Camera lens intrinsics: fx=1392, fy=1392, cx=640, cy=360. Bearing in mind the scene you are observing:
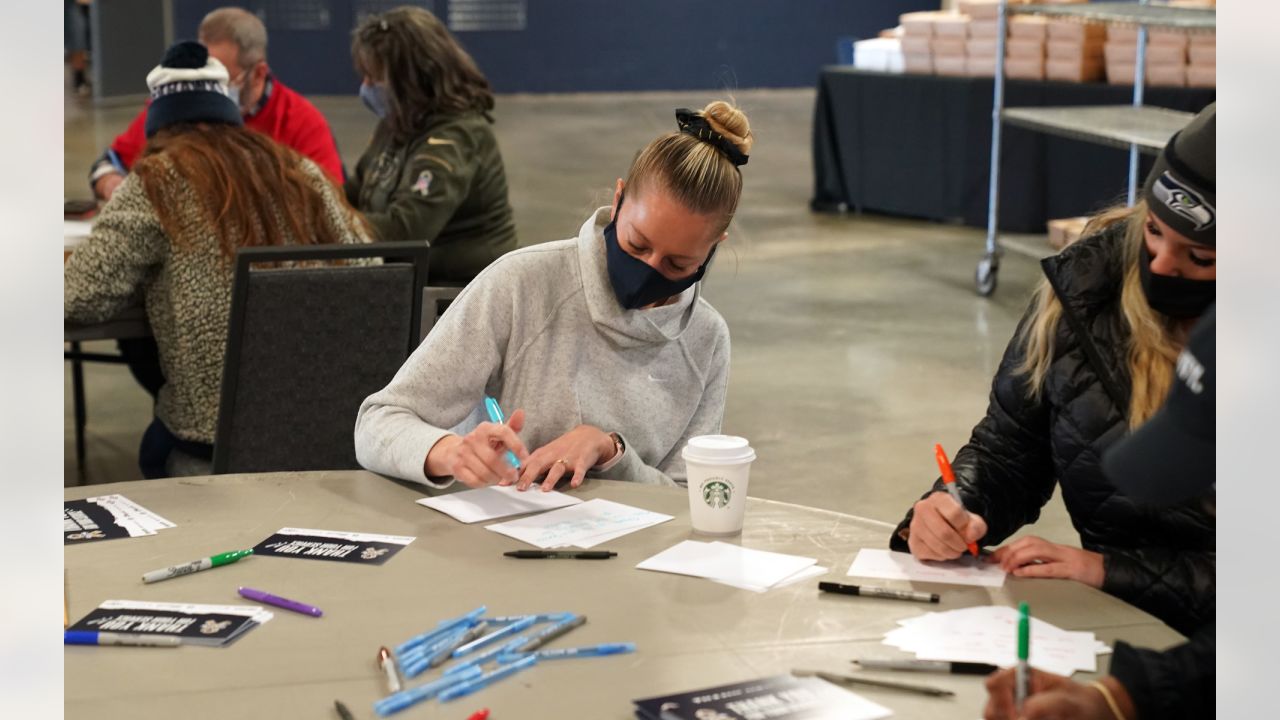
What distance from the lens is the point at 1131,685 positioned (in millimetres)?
1021

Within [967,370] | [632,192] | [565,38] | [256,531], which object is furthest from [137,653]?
[565,38]

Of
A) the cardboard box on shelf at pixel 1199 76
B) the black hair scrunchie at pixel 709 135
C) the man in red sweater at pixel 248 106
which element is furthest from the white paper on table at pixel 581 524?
the cardboard box on shelf at pixel 1199 76

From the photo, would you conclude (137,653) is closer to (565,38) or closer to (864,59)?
(864,59)

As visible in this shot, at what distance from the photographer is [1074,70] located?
7863 millimetres

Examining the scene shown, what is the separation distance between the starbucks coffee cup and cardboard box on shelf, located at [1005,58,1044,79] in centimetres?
674

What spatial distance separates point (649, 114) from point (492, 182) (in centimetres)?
1025

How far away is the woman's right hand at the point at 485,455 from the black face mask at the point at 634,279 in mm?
364

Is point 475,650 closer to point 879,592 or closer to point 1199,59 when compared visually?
point 879,592

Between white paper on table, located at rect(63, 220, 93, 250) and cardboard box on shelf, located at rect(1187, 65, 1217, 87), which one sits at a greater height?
cardboard box on shelf, located at rect(1187, 65, 1217, 87)

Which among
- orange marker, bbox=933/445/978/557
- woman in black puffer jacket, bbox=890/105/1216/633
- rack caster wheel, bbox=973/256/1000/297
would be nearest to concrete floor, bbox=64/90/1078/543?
rack caster wheel, bbox=973/256/1000/297

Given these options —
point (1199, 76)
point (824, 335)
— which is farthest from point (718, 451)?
point (1199, 76)

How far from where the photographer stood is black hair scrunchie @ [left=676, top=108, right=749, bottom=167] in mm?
2166

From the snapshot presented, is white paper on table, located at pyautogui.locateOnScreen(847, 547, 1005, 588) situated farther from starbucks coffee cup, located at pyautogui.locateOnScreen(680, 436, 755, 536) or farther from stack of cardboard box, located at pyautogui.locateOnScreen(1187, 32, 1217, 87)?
stack of cardboard box, located at pyautogui.locateOnScreen(1187, 32, 1217, 87)
